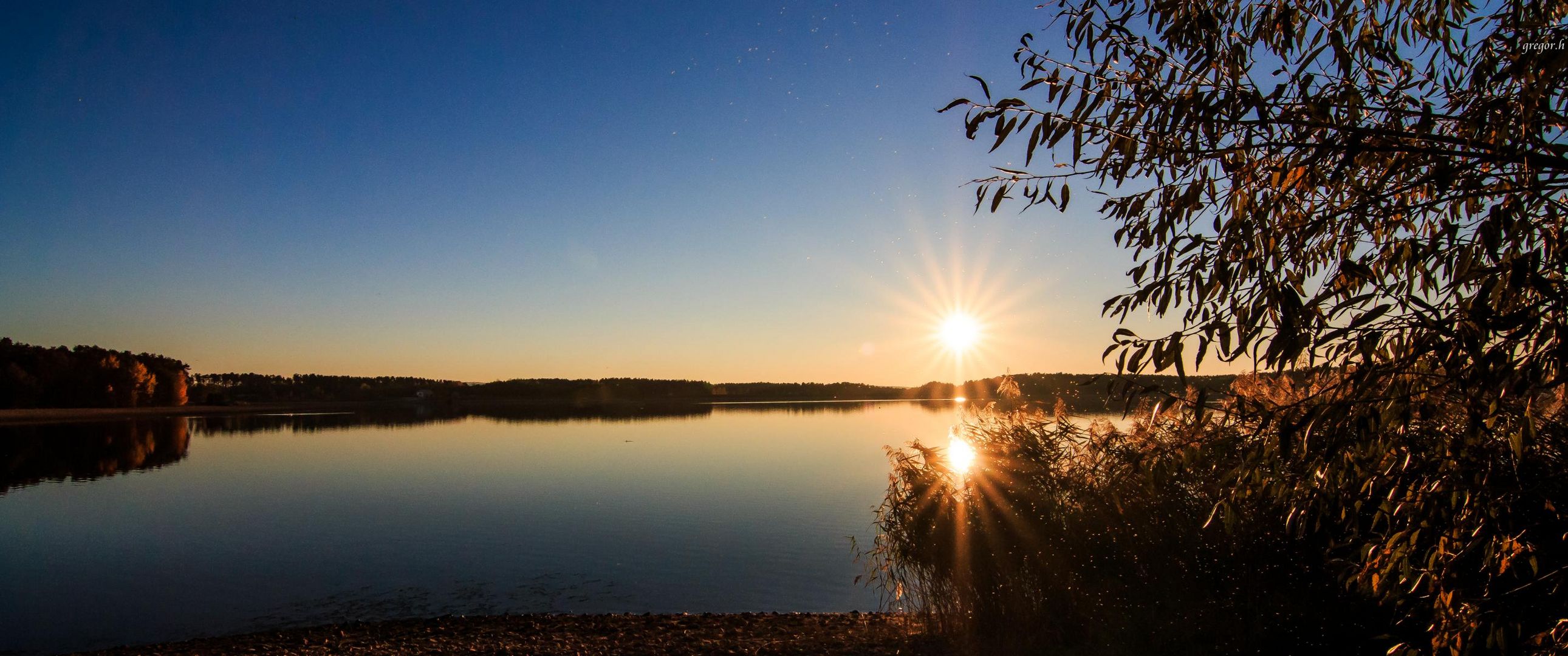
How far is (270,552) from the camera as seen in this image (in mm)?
21578

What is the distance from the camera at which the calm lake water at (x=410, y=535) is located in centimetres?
1609

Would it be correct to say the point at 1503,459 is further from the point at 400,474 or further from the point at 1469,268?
the point at 400,474

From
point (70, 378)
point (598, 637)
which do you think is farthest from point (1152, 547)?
point (70, 378)

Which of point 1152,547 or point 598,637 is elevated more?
point 1152,547

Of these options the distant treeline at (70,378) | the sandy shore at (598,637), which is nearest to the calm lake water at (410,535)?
the sandy shore at (598,637)

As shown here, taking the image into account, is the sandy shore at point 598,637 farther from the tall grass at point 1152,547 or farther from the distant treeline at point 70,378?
the distant treeline at point 70,378

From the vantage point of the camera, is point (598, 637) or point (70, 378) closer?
point (598, 637)

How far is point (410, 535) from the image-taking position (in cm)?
2403

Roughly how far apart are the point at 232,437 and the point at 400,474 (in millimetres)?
40650

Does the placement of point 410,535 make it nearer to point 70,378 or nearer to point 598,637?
point 598,637

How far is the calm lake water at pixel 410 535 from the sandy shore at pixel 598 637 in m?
1.44

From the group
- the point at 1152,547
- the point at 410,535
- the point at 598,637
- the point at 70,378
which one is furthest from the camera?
the point at 70,378

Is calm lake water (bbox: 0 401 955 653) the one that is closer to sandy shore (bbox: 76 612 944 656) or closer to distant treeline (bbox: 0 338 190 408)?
sandy shore (bbox: 76 612 944 656)

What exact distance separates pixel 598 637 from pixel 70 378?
142621 mm
